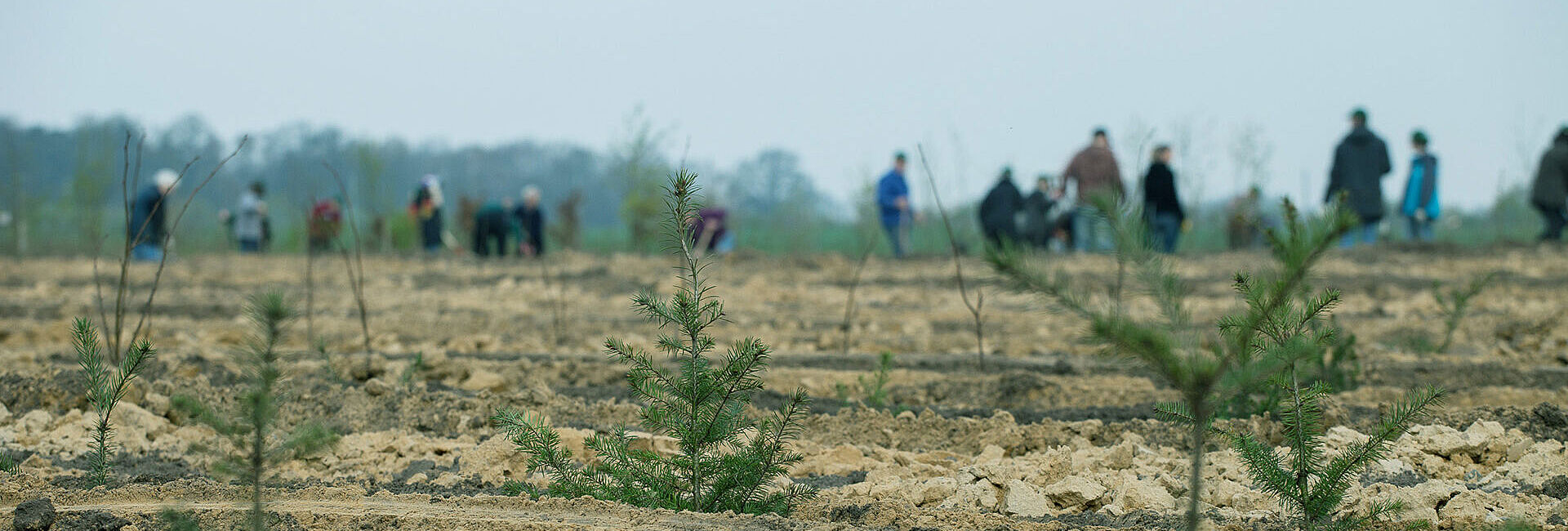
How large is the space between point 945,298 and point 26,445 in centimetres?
791

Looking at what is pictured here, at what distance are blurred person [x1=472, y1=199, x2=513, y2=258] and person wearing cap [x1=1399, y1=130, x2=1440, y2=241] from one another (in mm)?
12145

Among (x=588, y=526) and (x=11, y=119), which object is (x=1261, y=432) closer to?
(x=588, y=526)

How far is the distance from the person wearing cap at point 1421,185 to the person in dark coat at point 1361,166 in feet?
2.61

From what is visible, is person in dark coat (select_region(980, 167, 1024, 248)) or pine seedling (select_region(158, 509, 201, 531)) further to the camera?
person in dark coat (select_region(980, 167, 1024, 248))

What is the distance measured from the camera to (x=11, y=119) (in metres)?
22.6

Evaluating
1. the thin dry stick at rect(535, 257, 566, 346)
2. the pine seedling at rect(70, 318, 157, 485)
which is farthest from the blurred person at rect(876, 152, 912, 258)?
the pine seedling at rect(70, 318, 157, 485)

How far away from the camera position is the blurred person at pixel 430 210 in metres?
15.6

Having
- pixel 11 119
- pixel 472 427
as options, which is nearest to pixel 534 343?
pixel 472 427

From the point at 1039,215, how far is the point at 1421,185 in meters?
4.58

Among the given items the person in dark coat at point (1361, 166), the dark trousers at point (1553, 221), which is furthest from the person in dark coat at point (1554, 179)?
the person in dark coat at point (1361, 166)

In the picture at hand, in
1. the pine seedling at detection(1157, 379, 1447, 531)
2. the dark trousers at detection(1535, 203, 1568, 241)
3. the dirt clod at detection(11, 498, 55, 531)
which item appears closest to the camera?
the pine seedling at detection(1157, 379, 1447, 531)

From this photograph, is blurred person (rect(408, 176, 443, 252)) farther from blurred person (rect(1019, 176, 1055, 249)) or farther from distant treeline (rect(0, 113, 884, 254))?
blurred person (rect(1019, 176, 1055, 249))

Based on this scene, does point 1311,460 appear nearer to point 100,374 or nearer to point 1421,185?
point 100,374

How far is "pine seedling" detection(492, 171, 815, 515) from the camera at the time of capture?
8.91 feet
